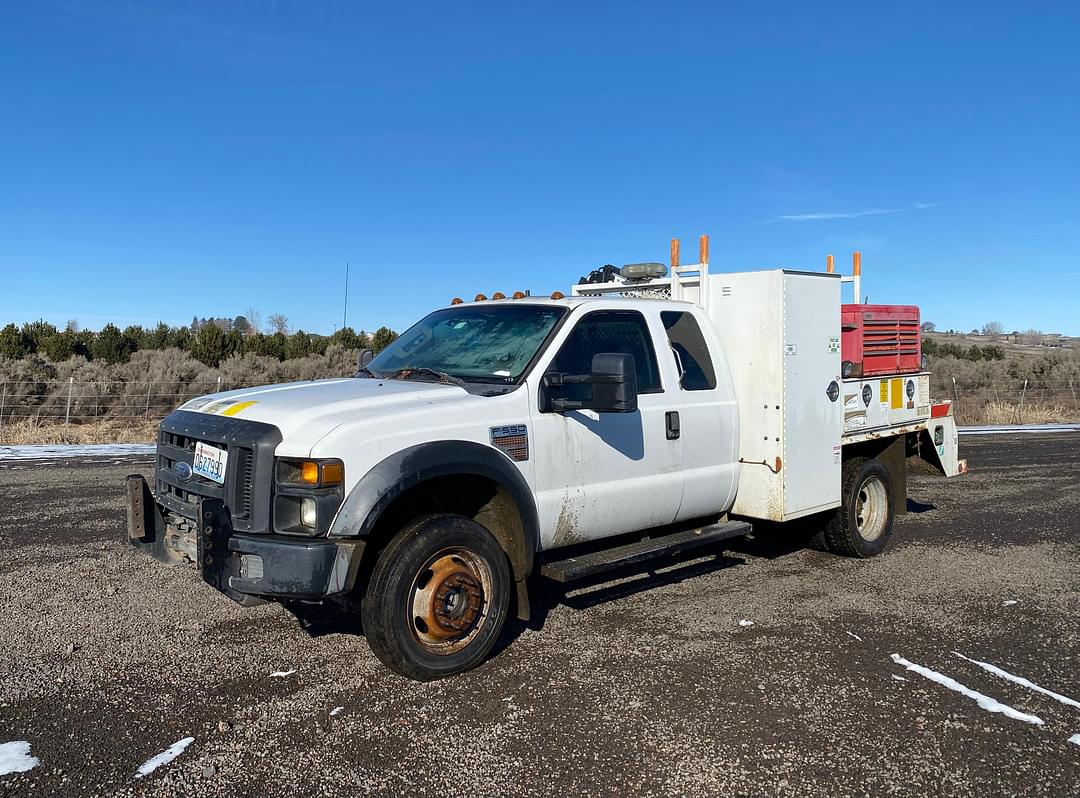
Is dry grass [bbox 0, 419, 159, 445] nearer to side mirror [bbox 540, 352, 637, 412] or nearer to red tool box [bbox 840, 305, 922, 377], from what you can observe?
red tool box [bbox 840, 305, 922, 377]

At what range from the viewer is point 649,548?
213 inches

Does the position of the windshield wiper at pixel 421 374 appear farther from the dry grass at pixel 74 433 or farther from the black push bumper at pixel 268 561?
the dry grass at pixel 74 433

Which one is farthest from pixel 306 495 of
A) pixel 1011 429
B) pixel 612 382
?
pixel 1011 429

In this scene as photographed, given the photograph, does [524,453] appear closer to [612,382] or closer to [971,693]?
[612,382]

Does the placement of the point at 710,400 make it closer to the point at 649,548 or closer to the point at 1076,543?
the point at 649,548

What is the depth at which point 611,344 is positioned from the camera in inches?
218

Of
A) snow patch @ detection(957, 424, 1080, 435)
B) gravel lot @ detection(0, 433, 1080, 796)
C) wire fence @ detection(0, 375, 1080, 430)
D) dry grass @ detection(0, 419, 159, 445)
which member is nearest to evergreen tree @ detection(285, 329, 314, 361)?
wire fence @ detection(0, 375, 1080, 430)

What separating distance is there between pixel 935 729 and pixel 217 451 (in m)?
3.73

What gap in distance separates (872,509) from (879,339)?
150cm

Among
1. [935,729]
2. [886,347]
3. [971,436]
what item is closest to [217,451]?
[935,729]

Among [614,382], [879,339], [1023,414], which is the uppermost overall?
[879,339]

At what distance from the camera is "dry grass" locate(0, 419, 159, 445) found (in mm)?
16203

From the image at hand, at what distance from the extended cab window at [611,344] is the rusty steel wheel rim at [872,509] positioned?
2.90m

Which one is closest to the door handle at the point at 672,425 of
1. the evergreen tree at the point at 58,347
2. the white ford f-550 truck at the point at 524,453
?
the white ford f-550 truck at the point at 524,453
